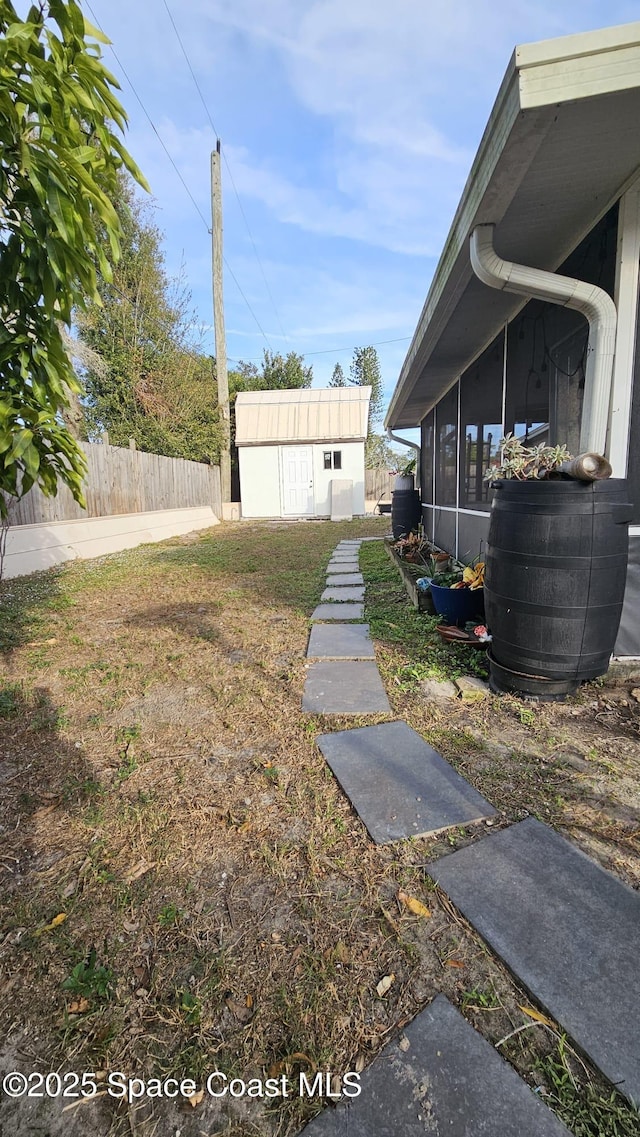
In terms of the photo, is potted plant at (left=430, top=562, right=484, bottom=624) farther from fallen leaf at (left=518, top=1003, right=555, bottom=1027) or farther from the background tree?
the background tree

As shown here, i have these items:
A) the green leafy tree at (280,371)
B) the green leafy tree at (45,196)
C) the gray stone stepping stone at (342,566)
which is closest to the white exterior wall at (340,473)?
the green leafy tree at (280,371)

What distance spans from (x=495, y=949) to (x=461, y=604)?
7.55ft

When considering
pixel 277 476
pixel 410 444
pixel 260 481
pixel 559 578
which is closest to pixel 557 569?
pixel 559 578

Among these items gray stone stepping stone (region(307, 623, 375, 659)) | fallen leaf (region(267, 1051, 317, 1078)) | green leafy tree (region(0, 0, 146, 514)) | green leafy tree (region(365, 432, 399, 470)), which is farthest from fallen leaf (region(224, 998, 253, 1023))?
green leafy tree (region(365, 432, 399, 470))

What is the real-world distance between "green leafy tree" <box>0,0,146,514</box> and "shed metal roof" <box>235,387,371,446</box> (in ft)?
46.1

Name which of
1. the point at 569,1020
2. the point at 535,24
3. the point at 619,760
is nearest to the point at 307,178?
the point at 535,24

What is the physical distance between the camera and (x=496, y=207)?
2252 mm

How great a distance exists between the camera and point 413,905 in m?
1.21

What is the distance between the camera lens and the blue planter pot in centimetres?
316

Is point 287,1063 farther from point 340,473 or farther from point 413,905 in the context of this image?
point 340,473

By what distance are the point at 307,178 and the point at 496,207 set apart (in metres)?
10.9

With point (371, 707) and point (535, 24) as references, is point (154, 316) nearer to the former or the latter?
point (535, 24)

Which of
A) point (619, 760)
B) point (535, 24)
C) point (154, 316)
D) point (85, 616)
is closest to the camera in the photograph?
point (619, 760)

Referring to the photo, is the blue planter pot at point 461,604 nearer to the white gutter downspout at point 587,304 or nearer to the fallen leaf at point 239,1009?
the white gutter downspout at point 587,304
